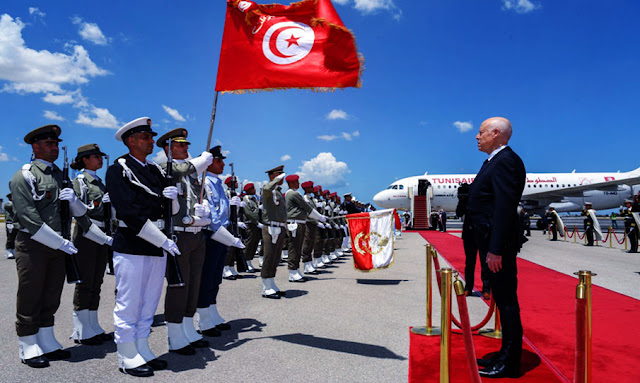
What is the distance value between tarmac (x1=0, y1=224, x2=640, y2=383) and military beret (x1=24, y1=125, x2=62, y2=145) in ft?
7.00

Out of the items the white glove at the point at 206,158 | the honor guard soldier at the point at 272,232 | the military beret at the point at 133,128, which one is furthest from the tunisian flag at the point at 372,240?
the military beret at the point at 133,128

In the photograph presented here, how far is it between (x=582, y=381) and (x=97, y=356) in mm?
4117

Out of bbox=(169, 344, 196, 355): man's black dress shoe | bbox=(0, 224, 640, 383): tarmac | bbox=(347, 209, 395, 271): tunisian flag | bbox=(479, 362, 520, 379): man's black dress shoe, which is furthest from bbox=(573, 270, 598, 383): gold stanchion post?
bbox=(347, 209, 395, 271): tunisian flag

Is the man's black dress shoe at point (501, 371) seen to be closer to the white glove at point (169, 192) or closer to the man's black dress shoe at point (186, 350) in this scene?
the man's black dress shoe at point (186, 350)

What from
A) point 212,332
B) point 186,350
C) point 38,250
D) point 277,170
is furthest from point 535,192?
point 38,250

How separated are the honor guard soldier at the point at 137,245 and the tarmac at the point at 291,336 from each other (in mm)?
244

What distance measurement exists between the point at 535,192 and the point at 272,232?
2927 centimetres

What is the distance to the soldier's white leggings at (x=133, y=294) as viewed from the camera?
344 centimetres

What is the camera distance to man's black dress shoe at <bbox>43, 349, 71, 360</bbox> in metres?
3.87

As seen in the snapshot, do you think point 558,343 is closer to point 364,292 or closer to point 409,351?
point 409,351

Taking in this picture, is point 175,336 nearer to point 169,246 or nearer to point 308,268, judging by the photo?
point 169,246

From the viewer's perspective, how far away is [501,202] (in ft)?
10.8

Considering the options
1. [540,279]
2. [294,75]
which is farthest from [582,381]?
[540,279]

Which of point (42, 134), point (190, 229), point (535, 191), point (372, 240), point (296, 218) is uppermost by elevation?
point (535, 191)
